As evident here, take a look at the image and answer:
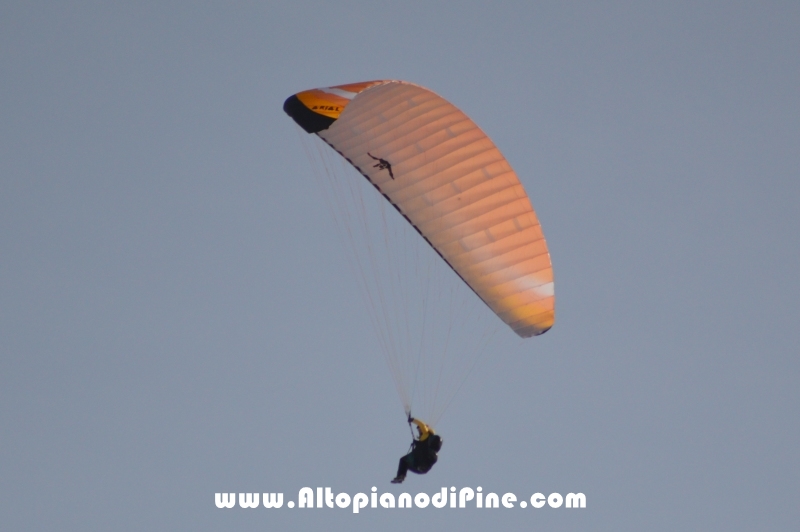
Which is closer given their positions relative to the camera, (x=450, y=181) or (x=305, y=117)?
(x=305, y=117)

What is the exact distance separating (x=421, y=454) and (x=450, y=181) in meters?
4.80

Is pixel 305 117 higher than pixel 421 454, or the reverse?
pixel 305 117

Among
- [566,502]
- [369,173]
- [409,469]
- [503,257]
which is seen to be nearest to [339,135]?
[369,173]

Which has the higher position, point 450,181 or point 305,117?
point 305,117

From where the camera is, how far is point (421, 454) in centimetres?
3397

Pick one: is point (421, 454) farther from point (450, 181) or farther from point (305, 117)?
point (305, 117)

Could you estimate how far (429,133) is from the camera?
3431cm

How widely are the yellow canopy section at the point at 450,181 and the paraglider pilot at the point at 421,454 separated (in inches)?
101

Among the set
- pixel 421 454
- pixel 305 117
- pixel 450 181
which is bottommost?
pixel 421 454

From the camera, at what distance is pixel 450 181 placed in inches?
1359

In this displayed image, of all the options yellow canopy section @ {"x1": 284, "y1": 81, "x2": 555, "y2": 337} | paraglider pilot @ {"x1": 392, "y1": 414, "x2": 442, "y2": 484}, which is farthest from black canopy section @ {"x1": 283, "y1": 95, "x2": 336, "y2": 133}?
paraglider pilot @ {"x1": 392, "y1": 414, "x2": 442, "y2": 484}

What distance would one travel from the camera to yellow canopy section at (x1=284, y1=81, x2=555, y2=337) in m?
34.2

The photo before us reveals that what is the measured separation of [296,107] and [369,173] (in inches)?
70.6

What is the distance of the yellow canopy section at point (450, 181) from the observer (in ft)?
112
